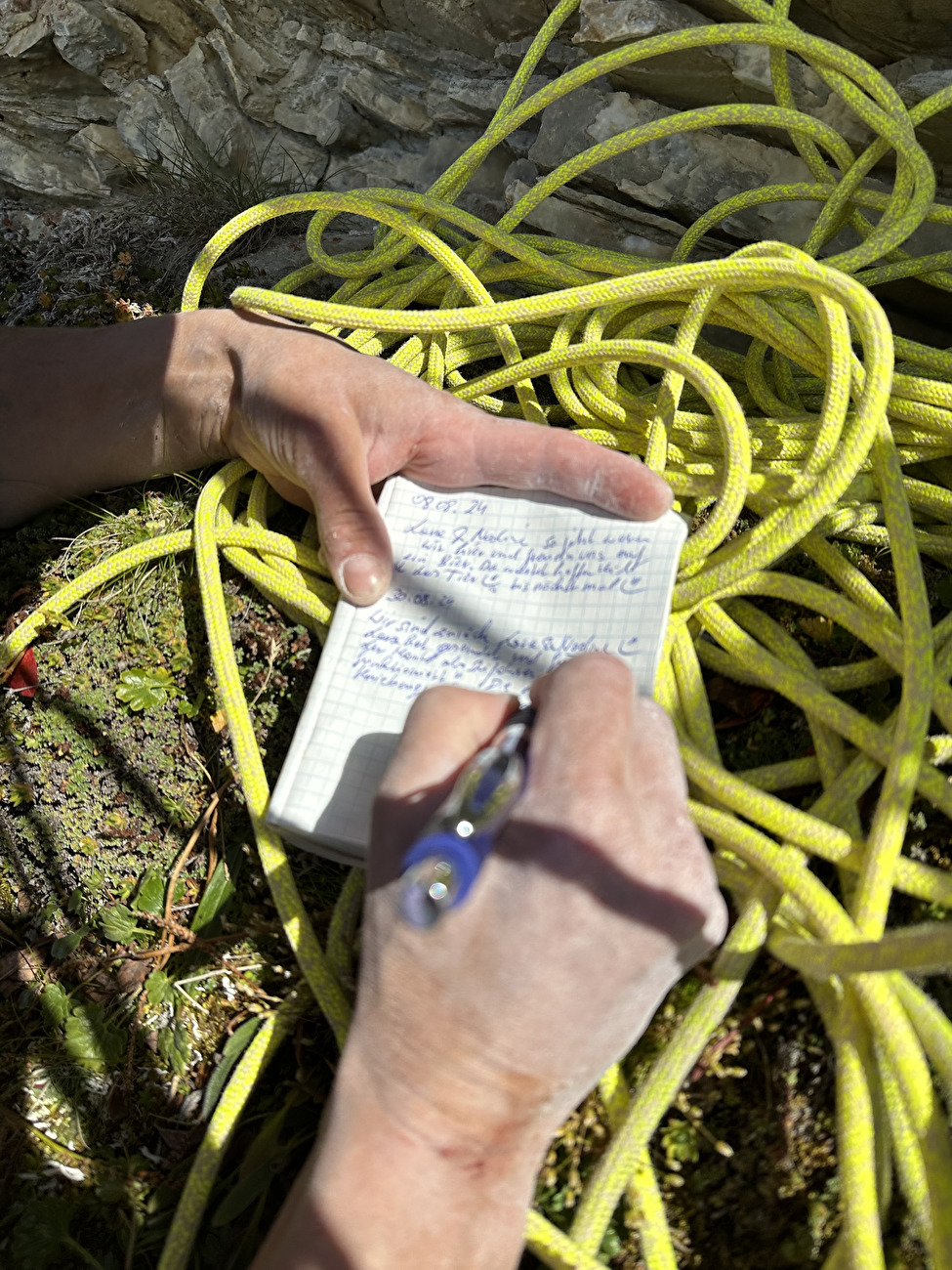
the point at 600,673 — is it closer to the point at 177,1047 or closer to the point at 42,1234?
the point at 177,1047

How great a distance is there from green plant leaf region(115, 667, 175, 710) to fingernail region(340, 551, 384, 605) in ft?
1.51

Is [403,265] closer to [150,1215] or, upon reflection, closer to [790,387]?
[790,387]

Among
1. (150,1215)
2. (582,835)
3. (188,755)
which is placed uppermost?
(582,835)

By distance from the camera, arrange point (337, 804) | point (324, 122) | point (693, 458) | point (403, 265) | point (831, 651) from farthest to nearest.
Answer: point (324, 122)
point (403, 265)
point (693, 458)
point (831, 651)
point (337, 804)

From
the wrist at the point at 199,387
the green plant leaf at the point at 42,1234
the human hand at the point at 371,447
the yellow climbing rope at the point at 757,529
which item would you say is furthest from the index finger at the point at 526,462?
the green plant leaf at the point at 42,1234

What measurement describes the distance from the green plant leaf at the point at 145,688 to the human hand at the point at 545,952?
844 millimetres

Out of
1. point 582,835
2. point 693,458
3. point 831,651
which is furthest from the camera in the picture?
point 693,458

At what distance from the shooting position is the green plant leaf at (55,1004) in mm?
1636

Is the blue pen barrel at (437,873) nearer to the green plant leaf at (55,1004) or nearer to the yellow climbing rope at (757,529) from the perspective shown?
the yellow climbing rope at (757,529)

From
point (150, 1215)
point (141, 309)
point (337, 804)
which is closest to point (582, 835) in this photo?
point (337, 804)

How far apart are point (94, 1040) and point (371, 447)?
1161mm

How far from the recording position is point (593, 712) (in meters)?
1.06

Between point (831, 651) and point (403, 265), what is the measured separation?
143 cm

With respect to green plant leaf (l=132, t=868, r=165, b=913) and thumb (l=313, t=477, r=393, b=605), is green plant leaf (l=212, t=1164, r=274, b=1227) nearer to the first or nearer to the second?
green plant leaf (l=132, t=868, r=165, b=913)
